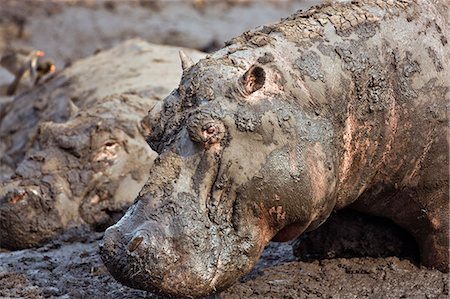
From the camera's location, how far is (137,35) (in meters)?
12.3

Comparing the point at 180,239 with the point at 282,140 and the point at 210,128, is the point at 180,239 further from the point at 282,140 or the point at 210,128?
the point at 282,140

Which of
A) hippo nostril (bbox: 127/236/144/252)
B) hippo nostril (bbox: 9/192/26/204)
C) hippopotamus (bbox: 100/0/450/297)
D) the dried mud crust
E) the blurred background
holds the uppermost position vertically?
the blurred background

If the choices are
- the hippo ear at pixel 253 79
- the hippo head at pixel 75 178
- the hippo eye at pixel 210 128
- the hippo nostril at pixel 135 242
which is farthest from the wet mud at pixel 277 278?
the hippo ear at pixel 253 79

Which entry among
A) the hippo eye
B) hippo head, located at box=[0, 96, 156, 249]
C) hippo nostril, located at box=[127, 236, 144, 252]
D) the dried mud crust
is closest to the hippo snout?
hippo nostril, located at box=[127, 236, 144, 252]

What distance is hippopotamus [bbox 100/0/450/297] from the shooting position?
3748mm

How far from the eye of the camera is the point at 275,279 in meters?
4.53

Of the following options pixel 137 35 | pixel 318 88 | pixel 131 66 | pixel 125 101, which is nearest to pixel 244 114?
pixel 318 88

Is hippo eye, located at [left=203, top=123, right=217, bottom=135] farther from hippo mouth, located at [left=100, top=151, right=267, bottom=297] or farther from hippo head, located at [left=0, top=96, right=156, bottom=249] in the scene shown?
hippo head, located at [left=0, top=96, right=156, bottom=249]

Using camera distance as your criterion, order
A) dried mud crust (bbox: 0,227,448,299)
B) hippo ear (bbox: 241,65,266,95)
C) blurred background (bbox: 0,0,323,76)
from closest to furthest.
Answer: hippo ear (bbox: 241,65,266,95) → dried mud crust (bbox: 0,227,448,299) → blurred background (bbox: 0,0,323,76)

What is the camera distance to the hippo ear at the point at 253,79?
12.6 ft

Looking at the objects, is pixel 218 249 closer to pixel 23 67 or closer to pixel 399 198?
pixel 399 198

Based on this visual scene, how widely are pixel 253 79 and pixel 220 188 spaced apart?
45 centimetres

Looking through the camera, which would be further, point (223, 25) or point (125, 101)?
point (223, 25)

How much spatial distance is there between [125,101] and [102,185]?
2.76 feet
